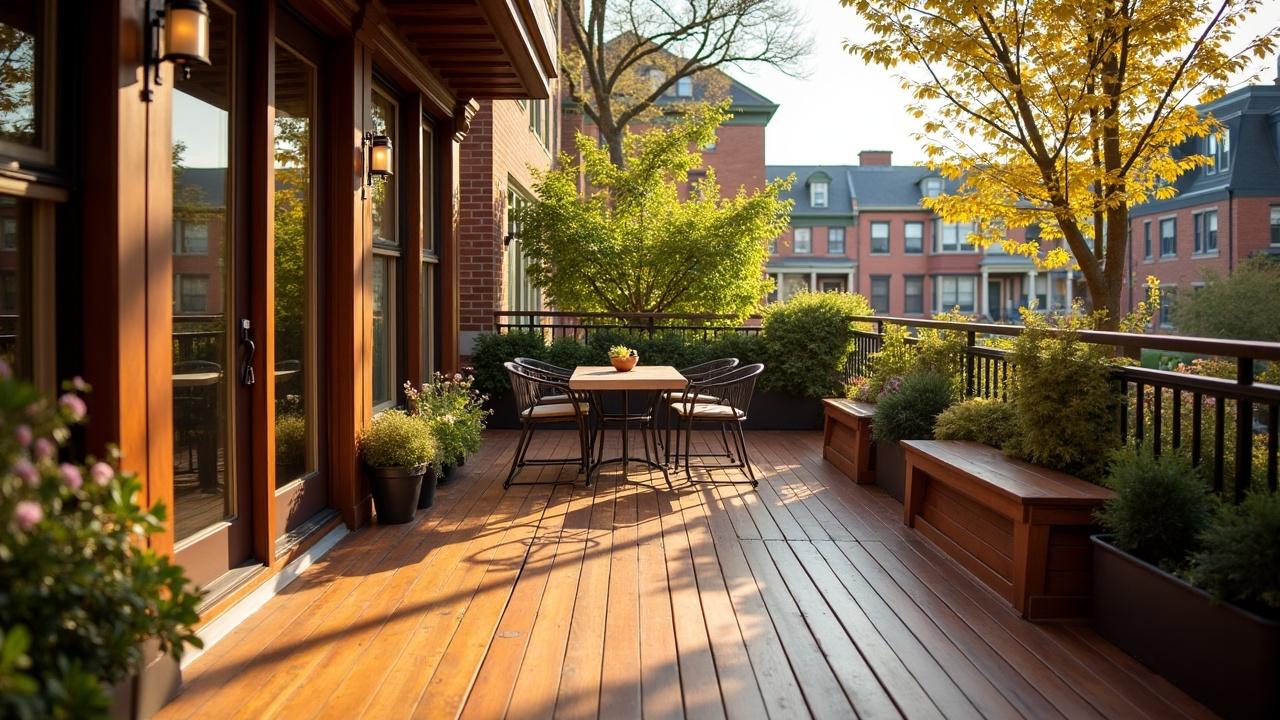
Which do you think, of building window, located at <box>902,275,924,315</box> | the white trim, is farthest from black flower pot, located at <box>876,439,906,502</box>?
building window, located at <box>902,275,924,315</box>

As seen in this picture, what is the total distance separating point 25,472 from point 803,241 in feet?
119

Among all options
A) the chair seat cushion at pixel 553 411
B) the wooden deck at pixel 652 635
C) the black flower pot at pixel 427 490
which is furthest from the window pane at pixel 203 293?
the chair seat cushion at pixel 553 411

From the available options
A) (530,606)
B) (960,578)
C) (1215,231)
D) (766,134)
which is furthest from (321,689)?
(1215,231)

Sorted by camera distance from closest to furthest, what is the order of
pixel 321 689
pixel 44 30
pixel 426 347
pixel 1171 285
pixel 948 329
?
pixel 44 30 → pixel 321 689 → pixel 948 329 → pixel 426 347 → pixel 1171 285

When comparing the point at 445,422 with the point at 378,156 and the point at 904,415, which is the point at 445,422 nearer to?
the point at 378,156

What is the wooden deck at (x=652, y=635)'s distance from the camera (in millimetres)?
2873

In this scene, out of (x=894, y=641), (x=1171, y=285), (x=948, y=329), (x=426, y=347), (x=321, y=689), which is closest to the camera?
(x=321, y=689)

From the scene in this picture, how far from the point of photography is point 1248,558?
2.67 meters

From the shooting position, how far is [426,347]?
23.4ft

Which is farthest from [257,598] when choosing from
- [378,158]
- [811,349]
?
[811,349]

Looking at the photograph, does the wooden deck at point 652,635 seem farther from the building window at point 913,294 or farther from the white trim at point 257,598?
the building window at point 913,294

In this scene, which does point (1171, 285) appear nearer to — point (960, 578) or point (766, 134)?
point (766, 134)

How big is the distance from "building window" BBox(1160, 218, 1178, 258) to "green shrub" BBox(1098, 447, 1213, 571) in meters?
30.2

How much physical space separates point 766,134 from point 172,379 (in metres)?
28.0
